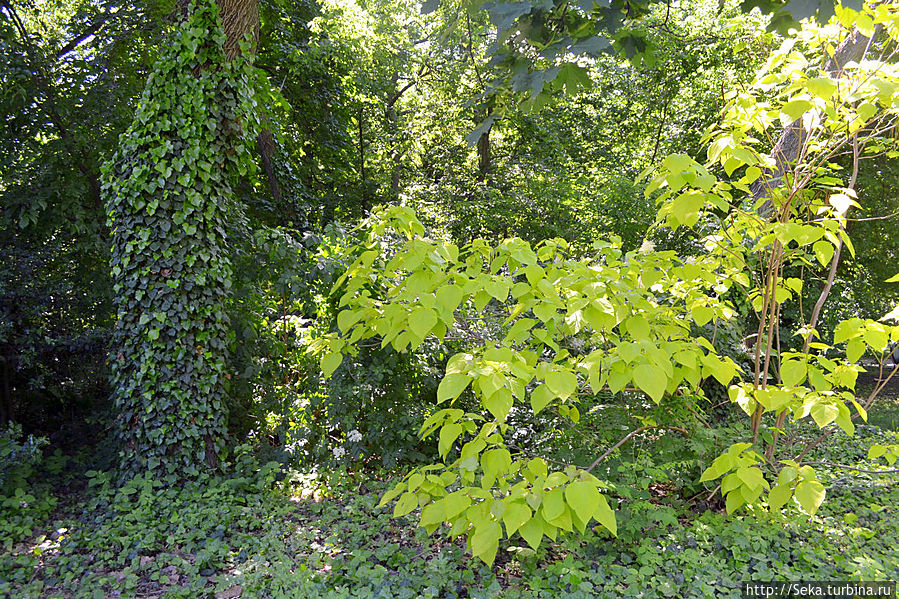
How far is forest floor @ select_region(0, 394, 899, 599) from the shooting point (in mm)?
2535

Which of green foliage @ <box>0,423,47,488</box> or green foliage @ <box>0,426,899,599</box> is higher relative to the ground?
green foliage @ <box>0,423,47,488</box>

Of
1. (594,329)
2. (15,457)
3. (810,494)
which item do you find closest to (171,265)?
(15,457)

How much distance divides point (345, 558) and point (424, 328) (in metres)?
1.70

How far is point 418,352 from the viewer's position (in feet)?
13.8

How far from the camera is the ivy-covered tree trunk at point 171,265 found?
3.98 m

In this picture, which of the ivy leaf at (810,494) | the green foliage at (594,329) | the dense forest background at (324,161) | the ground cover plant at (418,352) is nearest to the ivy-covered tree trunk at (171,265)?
the ground cover plant at (418,352)

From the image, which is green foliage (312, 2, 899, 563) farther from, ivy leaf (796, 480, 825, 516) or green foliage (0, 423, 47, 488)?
green foliage (0, 423, 47, 488)

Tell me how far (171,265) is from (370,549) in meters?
2.54

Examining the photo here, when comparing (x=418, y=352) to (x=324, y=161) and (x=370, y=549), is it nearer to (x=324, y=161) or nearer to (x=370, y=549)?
(x=370, y=549)

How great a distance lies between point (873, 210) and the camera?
8172 mm

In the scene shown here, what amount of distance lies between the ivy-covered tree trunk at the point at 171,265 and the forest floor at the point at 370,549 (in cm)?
47

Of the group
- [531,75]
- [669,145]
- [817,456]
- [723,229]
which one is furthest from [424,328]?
[669,145]

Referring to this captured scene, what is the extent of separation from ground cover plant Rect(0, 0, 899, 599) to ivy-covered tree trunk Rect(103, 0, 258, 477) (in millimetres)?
23

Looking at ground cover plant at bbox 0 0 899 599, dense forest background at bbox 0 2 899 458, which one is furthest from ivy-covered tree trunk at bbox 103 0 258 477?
dense forest background at bbox 0 2 899 458
